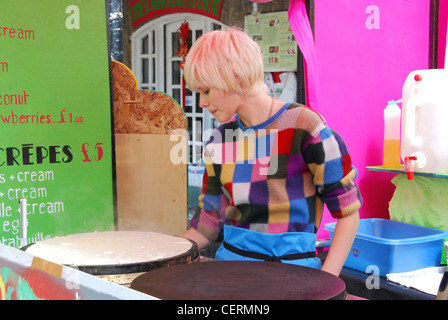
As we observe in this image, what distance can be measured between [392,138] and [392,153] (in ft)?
0.32

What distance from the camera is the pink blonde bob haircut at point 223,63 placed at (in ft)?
4.48

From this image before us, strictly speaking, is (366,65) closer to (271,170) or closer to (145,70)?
(271,170)

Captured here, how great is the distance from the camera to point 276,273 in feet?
3.56

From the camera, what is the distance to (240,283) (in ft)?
3.31

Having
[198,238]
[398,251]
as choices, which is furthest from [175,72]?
[198,238]

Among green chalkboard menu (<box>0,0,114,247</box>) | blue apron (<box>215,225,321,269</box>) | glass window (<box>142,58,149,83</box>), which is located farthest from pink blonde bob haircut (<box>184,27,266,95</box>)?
glass window (<box>142,58,149,83</box>)

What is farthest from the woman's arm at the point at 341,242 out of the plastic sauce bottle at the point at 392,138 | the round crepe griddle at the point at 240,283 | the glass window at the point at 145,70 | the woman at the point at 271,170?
the glass window at the point at 145,70

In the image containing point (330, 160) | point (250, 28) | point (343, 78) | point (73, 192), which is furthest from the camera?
point (250, 28)

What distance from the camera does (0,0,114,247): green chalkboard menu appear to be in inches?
109

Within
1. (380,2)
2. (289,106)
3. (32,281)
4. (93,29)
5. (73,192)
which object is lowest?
(73,192)

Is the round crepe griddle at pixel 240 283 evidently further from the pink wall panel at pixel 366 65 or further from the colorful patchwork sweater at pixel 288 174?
the pink wall panel at pixel 366 65
